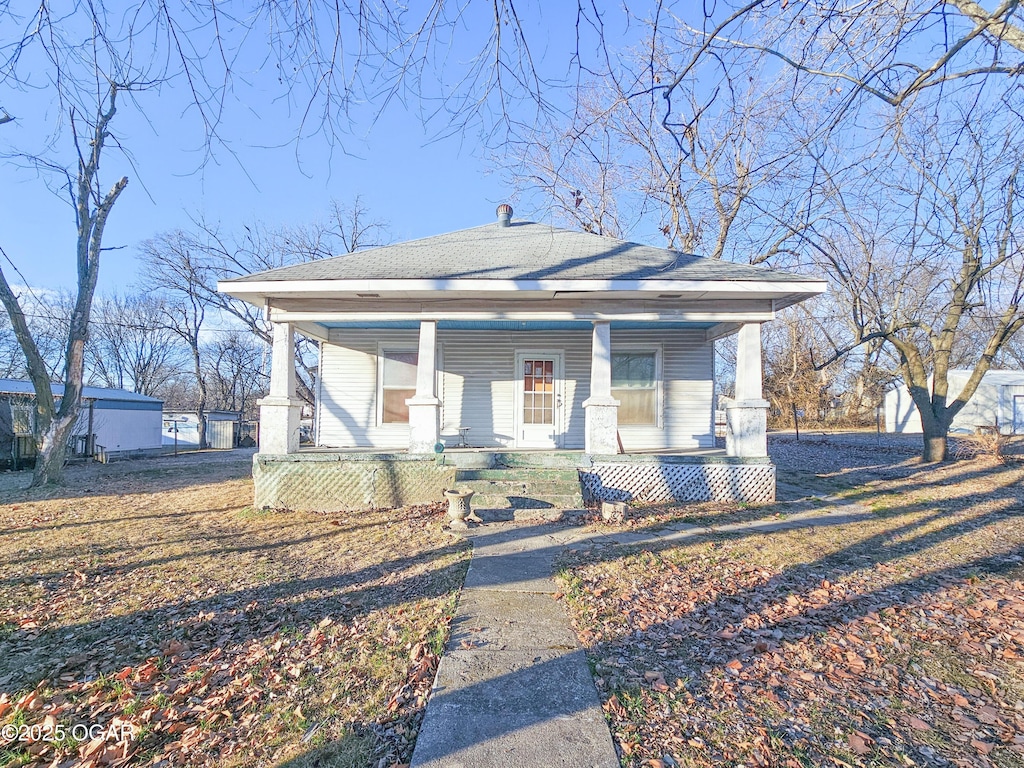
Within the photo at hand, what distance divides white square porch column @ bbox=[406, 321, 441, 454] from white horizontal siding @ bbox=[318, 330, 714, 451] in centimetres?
212

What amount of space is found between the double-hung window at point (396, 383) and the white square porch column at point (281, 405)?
2.08 meters

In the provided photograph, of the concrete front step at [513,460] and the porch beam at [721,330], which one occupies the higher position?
the porch beam at [721,330]


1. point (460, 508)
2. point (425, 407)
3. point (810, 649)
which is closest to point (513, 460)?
point (425, 407)

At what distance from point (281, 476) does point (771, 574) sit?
6.87 meters

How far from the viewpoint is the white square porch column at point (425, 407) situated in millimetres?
8102

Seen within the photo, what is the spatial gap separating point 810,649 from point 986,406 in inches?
1288

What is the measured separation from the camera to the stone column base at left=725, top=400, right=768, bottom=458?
8.14 m

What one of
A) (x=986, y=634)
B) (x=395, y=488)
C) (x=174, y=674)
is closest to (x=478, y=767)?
(x=174, y=674)

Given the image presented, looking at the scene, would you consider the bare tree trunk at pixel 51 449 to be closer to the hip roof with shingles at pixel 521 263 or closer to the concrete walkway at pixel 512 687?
the hip roof with shingles at pixel 521 263

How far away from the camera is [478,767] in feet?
6.96

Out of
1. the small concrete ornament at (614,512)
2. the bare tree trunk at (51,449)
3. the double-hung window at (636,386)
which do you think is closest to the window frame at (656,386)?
the double-hung window at (636,386)

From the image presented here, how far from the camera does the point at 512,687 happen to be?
275 cm

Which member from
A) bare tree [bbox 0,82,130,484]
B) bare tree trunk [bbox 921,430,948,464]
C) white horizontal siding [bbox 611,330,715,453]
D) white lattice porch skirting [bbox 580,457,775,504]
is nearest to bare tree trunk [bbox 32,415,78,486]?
bare tree [bbox 0,82,130,484]

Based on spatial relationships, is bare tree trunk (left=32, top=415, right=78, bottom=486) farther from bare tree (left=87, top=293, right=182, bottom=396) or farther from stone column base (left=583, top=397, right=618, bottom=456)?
bare tree (left=87, top=293, right=182, bottom=396)
